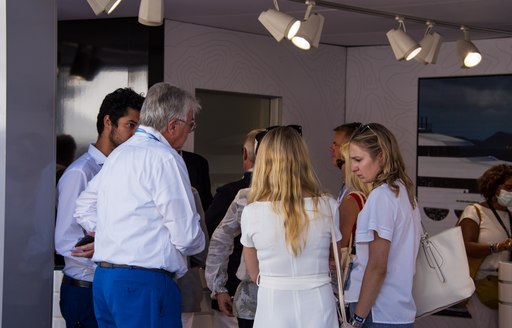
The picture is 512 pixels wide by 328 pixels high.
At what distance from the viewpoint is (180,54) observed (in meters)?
6.88

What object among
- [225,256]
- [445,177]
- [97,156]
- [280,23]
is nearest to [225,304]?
[225,256]

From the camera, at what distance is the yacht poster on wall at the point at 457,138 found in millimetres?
7438

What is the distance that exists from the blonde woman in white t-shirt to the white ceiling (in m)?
1.96

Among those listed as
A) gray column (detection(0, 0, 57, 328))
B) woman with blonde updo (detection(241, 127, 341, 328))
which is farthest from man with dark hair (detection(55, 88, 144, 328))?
woman with blonde updo (detection(241, 127, 341, 328))

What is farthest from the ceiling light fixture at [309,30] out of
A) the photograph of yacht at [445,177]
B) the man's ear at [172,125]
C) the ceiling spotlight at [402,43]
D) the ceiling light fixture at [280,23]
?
the photograph of yacht at [445,177]

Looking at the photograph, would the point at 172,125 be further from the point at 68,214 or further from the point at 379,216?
the point at 379,216

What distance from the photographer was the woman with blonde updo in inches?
126

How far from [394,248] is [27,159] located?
5.26 feet

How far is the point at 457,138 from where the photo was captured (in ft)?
25.2

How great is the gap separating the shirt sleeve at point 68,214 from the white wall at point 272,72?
9.75 ft

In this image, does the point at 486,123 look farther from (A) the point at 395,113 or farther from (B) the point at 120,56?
(B) the point at 120,56

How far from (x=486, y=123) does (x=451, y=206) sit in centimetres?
80

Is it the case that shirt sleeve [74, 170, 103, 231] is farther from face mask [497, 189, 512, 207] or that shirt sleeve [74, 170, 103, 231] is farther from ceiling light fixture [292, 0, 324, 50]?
face mask [497, 189, 512, 207]

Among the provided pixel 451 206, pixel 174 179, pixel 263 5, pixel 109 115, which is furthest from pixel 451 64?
pixel 174 179
